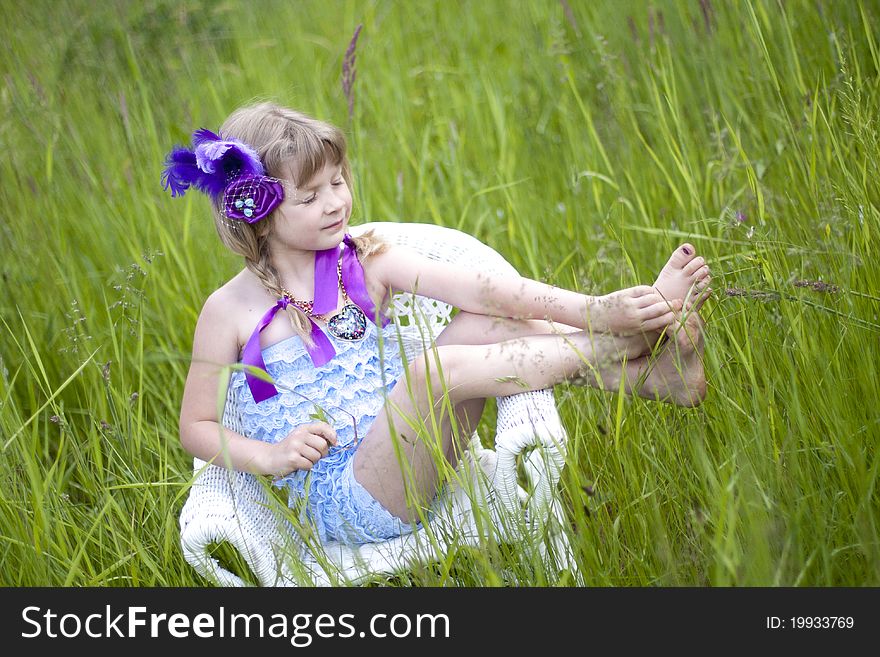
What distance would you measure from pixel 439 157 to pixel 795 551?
2.26 meters

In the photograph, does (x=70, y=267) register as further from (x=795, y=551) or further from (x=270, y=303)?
(x=795, y=551)

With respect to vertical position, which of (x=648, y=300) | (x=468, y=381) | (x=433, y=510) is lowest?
(x=433, y=510)

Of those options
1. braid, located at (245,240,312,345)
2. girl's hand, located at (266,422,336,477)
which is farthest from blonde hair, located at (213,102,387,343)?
girl's hand, located at (266,422,336,477)

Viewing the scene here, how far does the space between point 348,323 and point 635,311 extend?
25.1 inches

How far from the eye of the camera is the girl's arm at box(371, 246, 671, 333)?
6.36 feet

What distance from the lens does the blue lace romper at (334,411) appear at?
2141mm

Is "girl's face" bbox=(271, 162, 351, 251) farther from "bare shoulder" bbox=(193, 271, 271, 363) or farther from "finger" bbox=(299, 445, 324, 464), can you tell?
"finger" bbox=(299, 445, 324, 464)

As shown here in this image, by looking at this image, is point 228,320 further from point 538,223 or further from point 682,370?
point 538,223

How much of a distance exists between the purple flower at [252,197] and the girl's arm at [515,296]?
0.27 metres

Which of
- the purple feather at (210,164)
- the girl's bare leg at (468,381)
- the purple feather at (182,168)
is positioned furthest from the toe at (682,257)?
the purple feather at (182,168)

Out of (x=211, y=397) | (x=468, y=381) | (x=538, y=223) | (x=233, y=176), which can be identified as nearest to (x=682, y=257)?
(x=468, y=381)

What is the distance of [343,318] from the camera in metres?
2.15

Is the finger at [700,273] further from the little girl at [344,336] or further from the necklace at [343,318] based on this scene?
the necklace at [343,318]

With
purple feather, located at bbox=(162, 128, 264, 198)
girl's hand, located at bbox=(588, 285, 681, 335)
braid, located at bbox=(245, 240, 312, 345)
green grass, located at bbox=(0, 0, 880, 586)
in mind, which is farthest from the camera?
braid, located at bbox=(245, 240, 312, 345)
